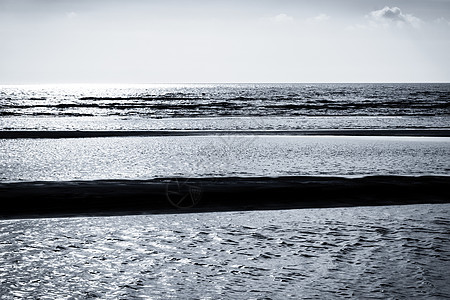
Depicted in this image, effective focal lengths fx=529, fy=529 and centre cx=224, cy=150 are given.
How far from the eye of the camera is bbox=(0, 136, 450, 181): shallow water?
14.2 metres

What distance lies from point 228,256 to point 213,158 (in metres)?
11.6

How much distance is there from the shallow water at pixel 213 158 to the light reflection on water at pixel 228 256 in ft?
17.8

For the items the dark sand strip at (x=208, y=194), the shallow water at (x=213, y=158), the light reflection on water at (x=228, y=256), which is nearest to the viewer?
the light reflection on water at (x=228, y=256)

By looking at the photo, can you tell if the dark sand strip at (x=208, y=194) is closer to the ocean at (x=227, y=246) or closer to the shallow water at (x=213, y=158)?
the ocean at (x=227, y=246)

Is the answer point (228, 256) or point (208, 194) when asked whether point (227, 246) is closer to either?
point (228, 256)

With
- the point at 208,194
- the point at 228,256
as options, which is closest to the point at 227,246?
the point at 228,256

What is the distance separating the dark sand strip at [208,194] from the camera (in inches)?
381

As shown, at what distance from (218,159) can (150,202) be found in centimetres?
746

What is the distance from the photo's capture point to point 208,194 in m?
10.7

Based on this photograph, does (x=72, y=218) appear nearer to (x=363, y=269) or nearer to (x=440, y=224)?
(x=363, y=269)

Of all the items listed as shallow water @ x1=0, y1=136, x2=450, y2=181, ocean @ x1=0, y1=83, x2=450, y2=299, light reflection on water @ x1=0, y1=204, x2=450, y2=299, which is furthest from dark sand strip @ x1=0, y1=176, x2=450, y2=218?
shallow water @ x1=0, y1=136, x2=450, y2=181

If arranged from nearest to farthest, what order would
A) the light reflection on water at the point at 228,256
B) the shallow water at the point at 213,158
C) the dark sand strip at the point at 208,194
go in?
the light reflection on water at the point at 228,256 → the dark sand strip at the point at 208,194 → the shallow water at the point at 213,158

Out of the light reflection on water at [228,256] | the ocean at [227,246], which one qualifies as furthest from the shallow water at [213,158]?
the light reflection on water at [228,256]

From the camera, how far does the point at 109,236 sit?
7344 millimetres
